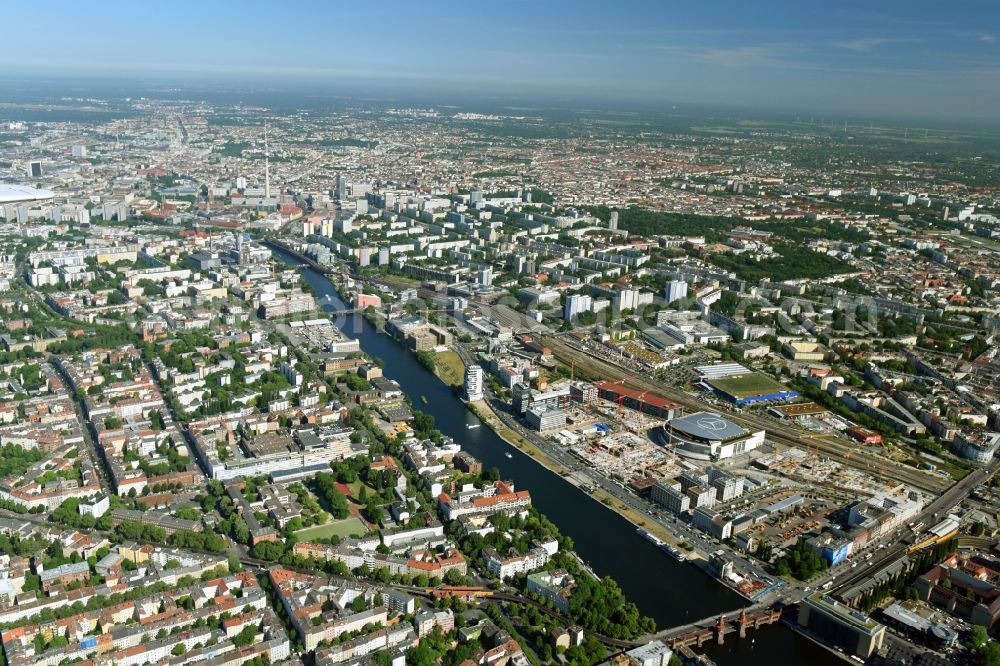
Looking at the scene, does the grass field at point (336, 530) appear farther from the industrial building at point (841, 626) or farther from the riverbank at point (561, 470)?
the industrial building at point (841, 626)

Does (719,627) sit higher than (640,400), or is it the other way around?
(640,400)

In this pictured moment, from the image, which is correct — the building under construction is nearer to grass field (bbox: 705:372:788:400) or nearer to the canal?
grass field (bbox: 705:372:788:400)

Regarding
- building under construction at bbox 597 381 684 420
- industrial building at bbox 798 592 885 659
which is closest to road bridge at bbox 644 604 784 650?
industrial building at bbox 798 592 885 659

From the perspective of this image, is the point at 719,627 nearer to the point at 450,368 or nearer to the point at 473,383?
the point at 473,383

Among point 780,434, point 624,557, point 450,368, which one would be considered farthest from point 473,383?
point 624,557

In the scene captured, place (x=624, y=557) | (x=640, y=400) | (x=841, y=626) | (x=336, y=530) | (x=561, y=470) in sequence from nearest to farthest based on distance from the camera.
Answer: (x=841, y=626) → (x=624, y=557) → (x=336, y=530) → (x=561, y=470) → (x=640, y=400)

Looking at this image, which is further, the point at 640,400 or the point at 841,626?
the point at 640,400
